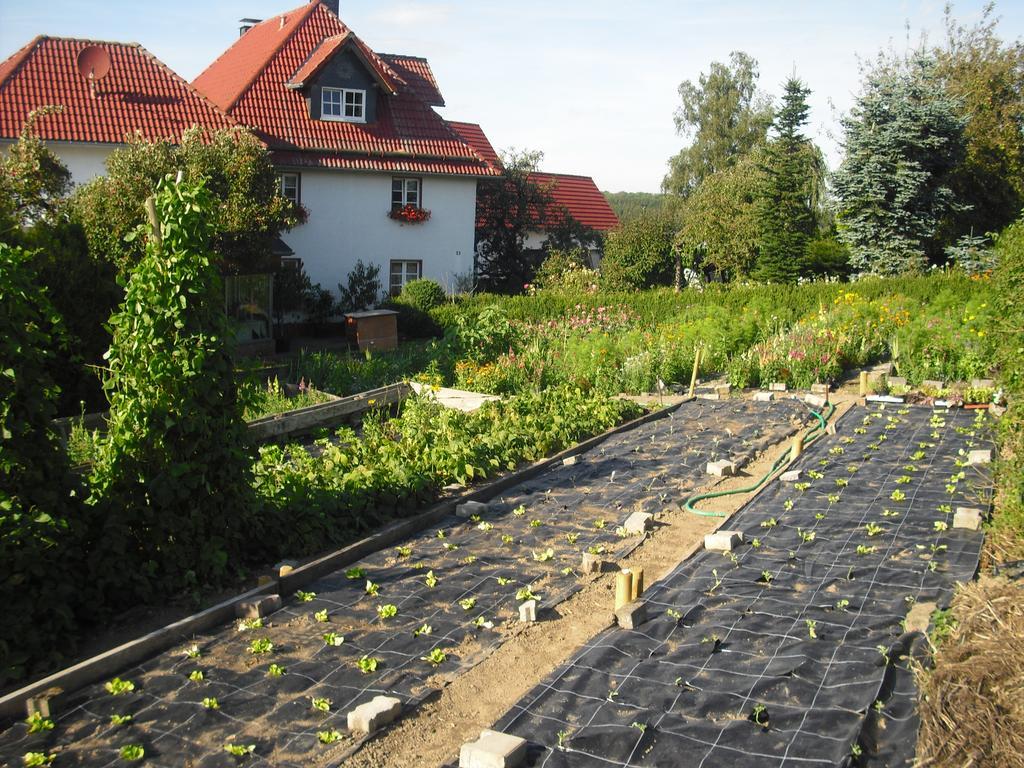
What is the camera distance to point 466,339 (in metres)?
15.0

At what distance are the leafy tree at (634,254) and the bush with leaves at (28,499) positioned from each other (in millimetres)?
22466

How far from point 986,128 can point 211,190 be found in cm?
2737

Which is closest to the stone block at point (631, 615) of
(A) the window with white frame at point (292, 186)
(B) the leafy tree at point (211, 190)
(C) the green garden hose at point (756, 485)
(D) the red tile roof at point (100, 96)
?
(C) the green garden hose at point (756, 485)

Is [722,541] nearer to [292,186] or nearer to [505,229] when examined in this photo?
[292,186]

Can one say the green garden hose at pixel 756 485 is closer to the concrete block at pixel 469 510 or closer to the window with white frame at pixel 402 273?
the concrete block at pixel 469 510

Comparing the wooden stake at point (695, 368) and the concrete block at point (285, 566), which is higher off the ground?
the wooden stake at point (695, 368)

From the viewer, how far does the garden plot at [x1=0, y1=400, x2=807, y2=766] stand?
4.66 m

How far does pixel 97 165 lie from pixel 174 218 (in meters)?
15.5

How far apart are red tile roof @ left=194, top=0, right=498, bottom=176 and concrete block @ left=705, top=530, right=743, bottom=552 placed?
59.8 feet

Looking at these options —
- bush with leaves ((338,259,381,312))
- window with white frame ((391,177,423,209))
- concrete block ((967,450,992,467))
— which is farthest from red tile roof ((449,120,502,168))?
concrete block ((967,450,992,467))

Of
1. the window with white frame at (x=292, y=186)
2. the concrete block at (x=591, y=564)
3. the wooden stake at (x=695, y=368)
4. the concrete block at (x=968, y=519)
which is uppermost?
the window with white frame at (x=292, y=186)

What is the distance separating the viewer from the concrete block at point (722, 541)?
717 cm

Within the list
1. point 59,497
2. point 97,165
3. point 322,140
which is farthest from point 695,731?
point 322,140

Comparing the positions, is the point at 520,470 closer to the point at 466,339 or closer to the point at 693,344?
the point at 466,339
